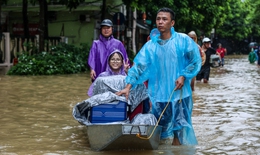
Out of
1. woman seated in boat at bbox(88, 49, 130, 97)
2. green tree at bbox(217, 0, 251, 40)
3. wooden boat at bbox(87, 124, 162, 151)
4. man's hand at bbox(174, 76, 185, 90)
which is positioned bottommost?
wooden boat at bbox(87, 124, 162, 151)

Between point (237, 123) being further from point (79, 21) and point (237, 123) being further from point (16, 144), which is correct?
point (79, 21)

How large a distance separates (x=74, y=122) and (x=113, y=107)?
2408 mm

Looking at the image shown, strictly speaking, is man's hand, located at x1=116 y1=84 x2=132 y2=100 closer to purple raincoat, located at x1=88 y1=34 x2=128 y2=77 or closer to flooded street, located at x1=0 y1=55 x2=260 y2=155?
flooded street, located at x1=0 y1=55 x2=260 y2=155

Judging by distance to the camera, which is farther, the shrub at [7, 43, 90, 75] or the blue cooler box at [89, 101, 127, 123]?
the shrub at [7, 43, 90, 75]

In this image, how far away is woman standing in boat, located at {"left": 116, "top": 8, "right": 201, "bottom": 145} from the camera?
21.1 ft

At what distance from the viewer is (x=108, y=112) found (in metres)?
6.42

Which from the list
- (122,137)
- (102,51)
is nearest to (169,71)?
(122,137)

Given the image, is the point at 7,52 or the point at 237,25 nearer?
the point at 7,52

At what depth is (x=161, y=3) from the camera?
2994cm

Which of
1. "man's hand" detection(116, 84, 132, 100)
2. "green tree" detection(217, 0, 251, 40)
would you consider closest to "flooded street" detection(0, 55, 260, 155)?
"man's hand" detection(116, 84, 132, 100)

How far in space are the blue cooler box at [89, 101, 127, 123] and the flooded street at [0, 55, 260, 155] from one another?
0.40 m

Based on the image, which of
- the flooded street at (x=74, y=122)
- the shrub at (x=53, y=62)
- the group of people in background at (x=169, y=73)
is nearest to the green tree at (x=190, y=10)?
the shrub at (x=53, y=62)

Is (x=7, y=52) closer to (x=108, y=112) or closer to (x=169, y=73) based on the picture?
(x=108, y=112)

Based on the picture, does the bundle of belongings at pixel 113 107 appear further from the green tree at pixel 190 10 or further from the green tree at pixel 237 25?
the green tree at pixel 237 25
